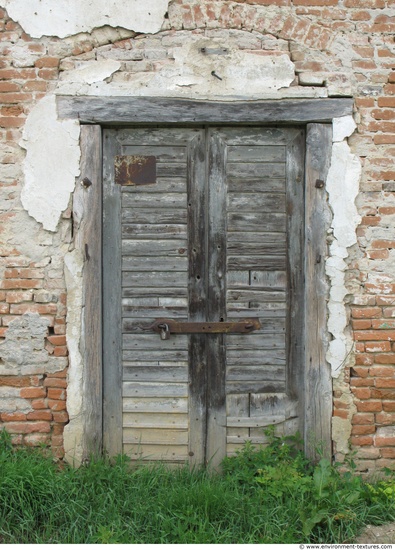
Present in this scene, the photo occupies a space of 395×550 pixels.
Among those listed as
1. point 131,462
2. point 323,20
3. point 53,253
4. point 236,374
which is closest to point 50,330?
point 53,253

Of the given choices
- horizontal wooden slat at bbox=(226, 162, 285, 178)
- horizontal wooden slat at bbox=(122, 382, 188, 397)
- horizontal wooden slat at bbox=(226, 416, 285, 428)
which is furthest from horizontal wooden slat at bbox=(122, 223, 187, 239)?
horizontal wooden slat at bbox=(226, 416, 285, 428)

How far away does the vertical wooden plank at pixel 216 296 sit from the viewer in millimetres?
3758

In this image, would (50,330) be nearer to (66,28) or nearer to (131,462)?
(131,462)

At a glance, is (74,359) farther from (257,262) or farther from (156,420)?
(257,262)

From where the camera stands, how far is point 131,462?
3.79 meters

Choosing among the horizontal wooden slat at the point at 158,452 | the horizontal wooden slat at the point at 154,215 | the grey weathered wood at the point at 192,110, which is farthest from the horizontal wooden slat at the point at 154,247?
the horizontal wooden slat at the point at 158,452

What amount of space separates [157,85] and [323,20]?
3.79ft

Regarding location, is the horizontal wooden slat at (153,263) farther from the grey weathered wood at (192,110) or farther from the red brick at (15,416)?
the red brick at (15,416)

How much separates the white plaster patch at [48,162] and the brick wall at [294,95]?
65mm

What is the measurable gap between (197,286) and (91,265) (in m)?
0.72

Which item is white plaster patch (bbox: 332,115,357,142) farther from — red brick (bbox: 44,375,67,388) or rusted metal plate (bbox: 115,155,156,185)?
red brick (bbox: 44,375,67,388)

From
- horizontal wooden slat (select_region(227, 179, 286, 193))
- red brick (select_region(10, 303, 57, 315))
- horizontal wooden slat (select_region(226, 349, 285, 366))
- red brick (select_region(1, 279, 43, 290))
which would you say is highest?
horizontal wooden slat (select_region(227, 179, 286, 193))

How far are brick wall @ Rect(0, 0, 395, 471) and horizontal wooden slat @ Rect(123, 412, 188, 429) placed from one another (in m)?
0.46

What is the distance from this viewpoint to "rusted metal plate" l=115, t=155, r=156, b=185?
3.75 meters
